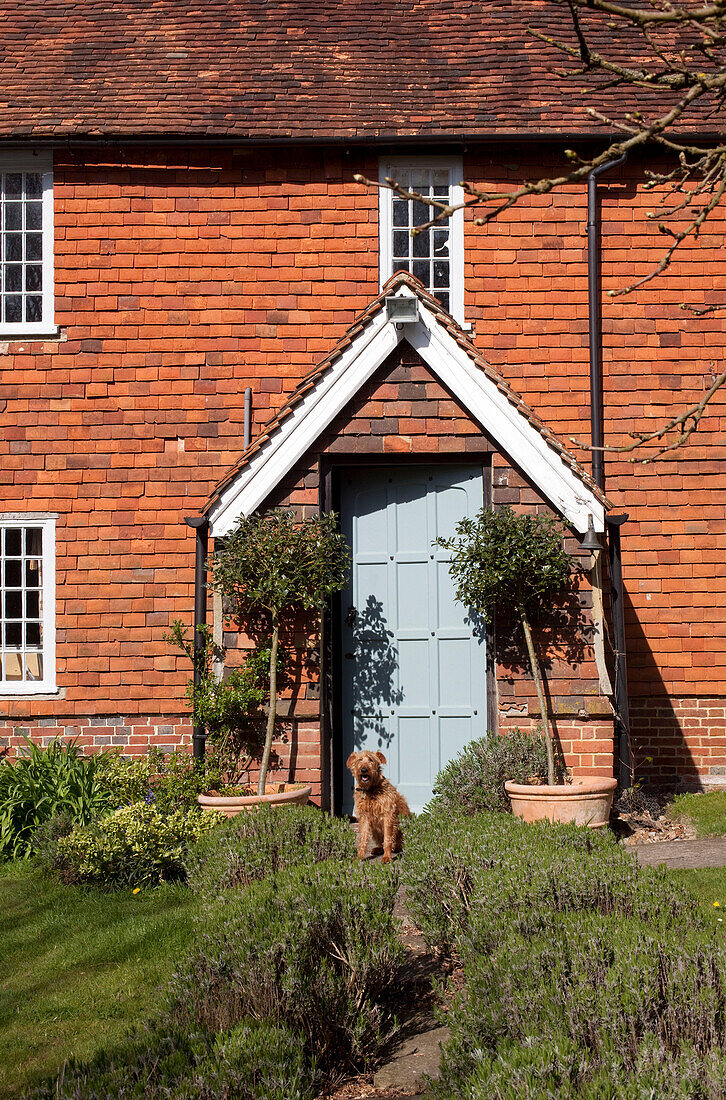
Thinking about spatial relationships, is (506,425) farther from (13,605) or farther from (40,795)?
(13,605)

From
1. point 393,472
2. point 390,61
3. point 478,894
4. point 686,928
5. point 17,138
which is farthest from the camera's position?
point 390,61

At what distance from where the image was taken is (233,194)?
10180 millimetres

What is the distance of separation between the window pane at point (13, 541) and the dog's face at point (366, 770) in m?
4.92

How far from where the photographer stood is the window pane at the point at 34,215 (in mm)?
10289

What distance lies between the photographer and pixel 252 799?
7.16m

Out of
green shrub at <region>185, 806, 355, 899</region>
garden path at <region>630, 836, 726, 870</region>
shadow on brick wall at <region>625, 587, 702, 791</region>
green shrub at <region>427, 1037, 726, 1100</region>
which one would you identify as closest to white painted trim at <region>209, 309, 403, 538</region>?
green shrub at <region>185, 806, 355, 899</region>

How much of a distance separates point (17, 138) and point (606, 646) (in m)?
7.66

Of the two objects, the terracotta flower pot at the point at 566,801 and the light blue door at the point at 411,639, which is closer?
the terracotta flower pot at the point at 566,801

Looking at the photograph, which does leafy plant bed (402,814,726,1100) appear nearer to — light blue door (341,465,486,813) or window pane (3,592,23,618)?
light blue door (341,465,486,813)

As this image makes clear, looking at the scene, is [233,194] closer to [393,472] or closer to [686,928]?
[393,472]

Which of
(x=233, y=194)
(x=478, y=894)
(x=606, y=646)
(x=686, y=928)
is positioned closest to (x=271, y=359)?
(x=233, y=194)

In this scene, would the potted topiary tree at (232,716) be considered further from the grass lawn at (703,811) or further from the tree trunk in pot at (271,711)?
the grass lawn at (703,811)

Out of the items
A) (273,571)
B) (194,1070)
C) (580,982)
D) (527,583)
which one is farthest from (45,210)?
(580,982)

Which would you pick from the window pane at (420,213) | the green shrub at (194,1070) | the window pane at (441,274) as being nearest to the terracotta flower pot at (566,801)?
the green shrub at (194,1070)
